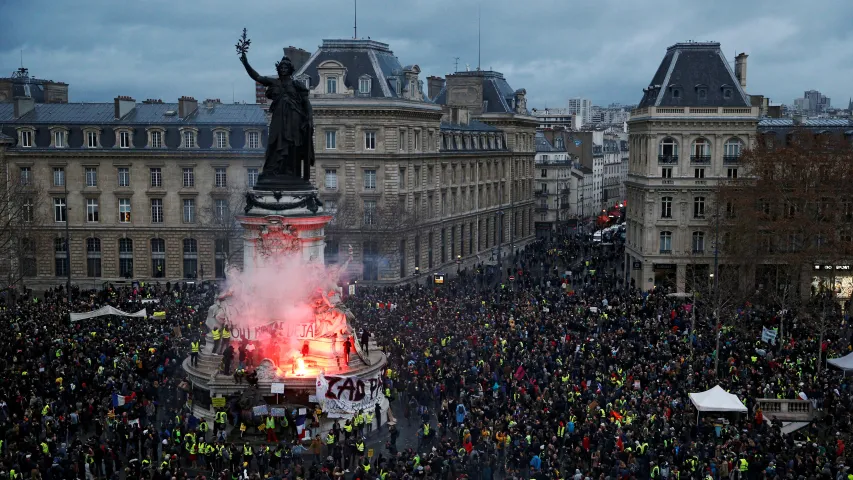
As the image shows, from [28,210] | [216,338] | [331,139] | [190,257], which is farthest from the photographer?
[190,257]

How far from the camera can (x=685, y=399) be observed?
115 ft

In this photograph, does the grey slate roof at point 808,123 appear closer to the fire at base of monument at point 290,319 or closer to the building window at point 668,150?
the building window at point 668,150

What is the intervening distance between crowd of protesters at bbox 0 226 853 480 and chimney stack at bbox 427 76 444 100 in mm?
51055

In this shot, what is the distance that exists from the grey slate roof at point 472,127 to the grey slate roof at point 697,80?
61.5 ft

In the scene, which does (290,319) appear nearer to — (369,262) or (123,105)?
(369,262)

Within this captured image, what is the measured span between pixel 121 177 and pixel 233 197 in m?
8.69

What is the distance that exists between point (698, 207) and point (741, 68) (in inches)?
511

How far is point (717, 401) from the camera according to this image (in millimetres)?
32469

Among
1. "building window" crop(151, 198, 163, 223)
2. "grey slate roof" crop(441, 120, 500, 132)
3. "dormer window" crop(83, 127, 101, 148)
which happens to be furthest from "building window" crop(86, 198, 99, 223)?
"grey slate roof" crop(441, 120, 500, 132)

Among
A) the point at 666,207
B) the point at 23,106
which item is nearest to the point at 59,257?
the point at 23,106

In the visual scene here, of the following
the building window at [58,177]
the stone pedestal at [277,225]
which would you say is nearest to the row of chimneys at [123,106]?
the building window at [58,177]

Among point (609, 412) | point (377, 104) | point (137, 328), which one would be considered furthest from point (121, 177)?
point (609, 412)

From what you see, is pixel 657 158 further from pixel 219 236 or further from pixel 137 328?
pixel 137 328

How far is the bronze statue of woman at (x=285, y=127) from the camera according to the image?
34906mm
